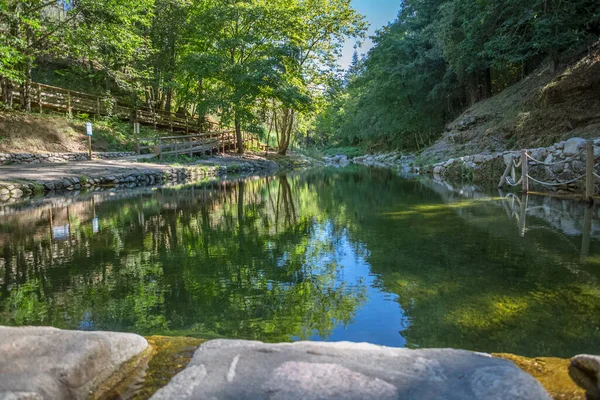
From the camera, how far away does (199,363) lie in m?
1.75

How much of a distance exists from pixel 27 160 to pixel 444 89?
22.1m

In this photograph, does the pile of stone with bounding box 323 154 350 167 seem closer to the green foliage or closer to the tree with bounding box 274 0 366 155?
the green foliage

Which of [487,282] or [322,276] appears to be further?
[322,276]

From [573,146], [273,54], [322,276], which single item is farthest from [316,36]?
[322,276]

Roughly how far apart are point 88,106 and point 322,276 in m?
21.2

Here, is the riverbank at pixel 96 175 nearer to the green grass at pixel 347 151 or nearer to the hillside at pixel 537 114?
the hillside at pixel 537 114

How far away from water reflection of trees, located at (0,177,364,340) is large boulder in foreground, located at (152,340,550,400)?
111cm

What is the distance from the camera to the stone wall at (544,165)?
9.84m

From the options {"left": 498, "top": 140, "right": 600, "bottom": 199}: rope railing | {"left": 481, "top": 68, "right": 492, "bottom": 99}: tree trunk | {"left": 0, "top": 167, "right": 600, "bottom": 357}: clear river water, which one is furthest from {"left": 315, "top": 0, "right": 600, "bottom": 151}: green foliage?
{"left": 0, "top": 167, "right": 600, "bottom": 357}: clear river water

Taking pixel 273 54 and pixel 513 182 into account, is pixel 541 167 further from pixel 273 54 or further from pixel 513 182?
pixel 273 54

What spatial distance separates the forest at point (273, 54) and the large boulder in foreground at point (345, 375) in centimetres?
1588

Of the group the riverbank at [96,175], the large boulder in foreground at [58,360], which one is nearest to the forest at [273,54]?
the riverbank at [96,175]

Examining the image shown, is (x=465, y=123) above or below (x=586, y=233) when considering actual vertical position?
above

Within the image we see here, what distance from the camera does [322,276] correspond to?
4.23 m
